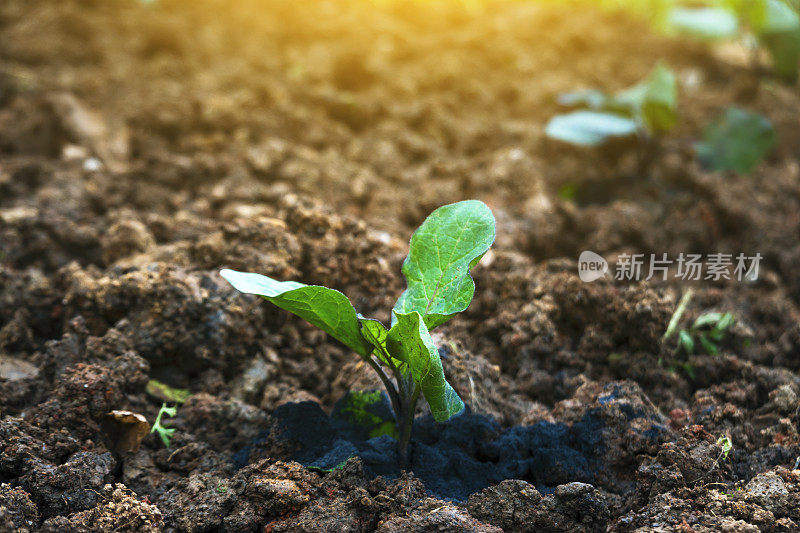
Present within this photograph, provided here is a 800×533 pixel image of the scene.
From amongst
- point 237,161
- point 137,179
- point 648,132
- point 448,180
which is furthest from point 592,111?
point 137,179

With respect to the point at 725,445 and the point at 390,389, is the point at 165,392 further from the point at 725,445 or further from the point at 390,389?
the point at 725,445

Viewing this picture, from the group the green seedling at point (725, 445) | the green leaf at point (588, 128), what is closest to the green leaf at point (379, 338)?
the green seedling at point (725, 445)

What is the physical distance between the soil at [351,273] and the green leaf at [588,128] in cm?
18

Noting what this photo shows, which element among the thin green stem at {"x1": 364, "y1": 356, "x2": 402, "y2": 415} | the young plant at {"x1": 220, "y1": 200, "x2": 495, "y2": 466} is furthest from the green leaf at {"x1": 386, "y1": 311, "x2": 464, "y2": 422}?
the thin green stem at {"x1": 364, "y1": 356, "x2": 402, "y2": 415}

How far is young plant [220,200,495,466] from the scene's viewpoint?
1.40 meters

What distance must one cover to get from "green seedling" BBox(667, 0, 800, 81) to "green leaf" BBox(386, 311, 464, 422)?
2383mm

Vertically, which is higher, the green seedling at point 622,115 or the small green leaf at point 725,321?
the green seedling at point 622,115

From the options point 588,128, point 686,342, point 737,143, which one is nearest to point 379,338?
point 686,342

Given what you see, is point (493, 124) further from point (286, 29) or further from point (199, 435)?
point (199, 435)

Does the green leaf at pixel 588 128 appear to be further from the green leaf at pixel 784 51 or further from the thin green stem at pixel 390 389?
the thin green stem at pixel 390 389

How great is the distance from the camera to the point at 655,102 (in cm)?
266

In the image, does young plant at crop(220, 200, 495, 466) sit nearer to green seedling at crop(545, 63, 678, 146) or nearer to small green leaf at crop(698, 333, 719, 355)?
small green leaf at crop(698, 333, 719, 355)

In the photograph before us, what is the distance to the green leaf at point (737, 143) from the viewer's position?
271 centimetres

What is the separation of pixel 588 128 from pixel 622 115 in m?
0.27
